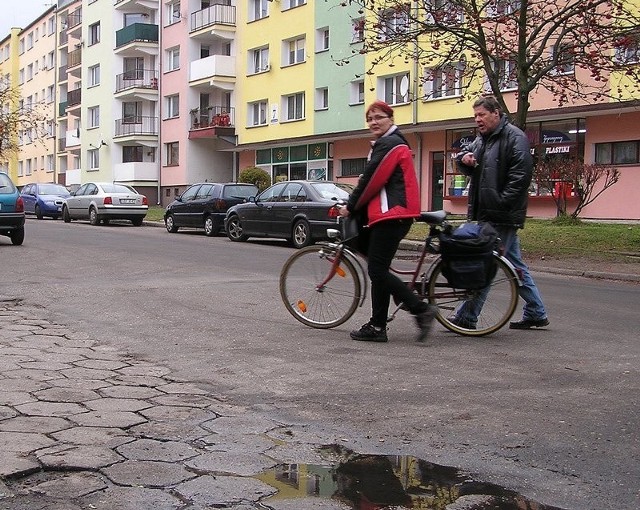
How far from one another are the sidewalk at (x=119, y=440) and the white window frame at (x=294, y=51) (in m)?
37.5

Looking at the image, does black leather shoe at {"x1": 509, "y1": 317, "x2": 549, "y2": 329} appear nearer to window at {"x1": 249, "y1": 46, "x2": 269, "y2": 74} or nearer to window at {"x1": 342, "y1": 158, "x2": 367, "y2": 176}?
window at {"x1": 342, "y1": 158, "x2": 367, "y2": 176}

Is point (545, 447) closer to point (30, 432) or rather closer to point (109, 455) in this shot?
point (109, 455)

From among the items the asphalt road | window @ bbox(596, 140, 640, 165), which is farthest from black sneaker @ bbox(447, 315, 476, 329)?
window @ bbox(596, 140, 640, 165)

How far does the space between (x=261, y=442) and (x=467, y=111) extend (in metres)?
29.5

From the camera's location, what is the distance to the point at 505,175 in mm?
7555

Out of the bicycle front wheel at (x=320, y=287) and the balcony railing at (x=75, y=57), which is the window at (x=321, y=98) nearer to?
the balcony railing at (x=75, y=57)

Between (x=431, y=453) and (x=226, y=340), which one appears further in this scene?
(x=226, y=340)

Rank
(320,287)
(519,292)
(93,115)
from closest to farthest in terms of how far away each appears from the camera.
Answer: (519,292), (320,287), (93,115)

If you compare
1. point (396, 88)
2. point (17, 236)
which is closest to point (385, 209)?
point (17, 236)

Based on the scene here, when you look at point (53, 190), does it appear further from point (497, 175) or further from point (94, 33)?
point (497, 175)

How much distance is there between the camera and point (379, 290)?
7.19 meters

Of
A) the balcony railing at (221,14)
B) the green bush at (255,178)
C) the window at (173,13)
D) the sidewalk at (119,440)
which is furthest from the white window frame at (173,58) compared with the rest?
the sidewalk at (119,440)

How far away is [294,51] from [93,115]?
975 inches

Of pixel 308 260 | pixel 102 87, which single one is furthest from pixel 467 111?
pixel 102 87
